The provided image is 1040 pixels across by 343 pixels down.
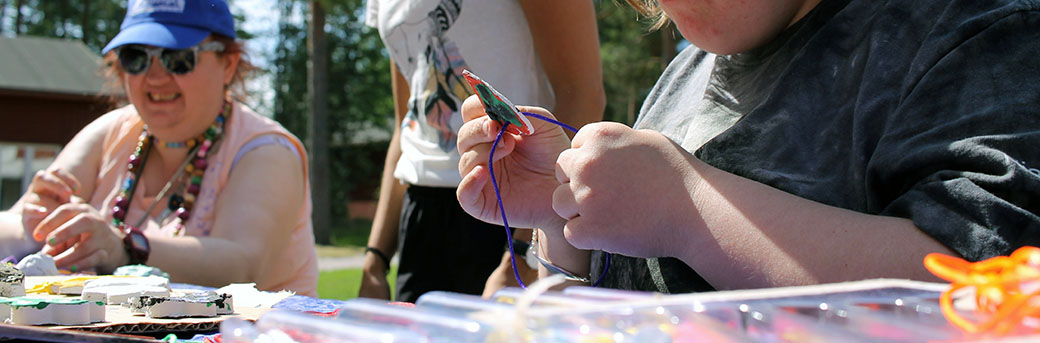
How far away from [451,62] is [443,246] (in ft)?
1.80

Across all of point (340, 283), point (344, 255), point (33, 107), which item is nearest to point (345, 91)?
point (33, 107)

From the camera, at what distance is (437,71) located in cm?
246

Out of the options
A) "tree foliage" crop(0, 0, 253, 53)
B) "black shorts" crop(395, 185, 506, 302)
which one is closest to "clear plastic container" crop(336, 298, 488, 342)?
"black shorts" crop(395, 185, 506, 302)

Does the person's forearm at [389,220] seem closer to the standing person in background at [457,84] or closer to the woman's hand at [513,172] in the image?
the standing person in background at [457,84]

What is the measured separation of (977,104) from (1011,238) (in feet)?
0.56

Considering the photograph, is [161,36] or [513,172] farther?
[161,36]

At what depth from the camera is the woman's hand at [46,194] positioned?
2693 millimetres

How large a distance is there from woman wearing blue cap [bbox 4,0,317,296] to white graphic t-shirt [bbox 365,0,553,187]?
644mm

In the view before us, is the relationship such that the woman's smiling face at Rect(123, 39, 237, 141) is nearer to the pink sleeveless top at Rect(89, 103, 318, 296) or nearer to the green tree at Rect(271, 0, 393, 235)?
the pink sleeveless top at Rect(89, 103, 318, 296)

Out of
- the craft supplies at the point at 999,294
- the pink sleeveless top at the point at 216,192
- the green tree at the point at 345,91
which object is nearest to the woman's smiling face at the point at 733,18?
the craft supplies at the point at 999,294

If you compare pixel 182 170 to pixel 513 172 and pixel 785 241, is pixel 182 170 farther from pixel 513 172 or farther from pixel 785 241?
pixel 785 241

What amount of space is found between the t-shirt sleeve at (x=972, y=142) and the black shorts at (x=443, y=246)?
1.51m

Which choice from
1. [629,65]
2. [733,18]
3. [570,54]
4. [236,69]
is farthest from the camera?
[629,65]

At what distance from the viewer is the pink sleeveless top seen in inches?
115
